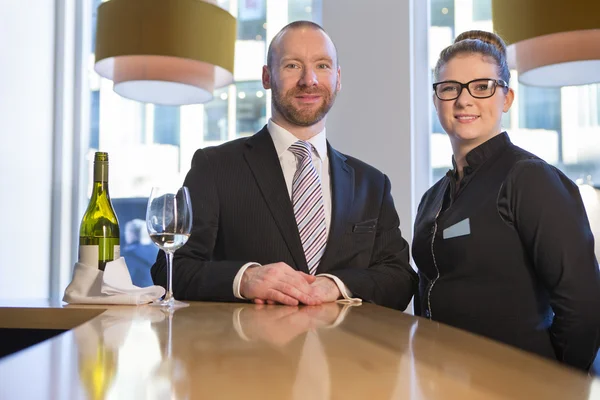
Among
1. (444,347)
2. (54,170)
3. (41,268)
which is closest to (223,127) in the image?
(54,170)

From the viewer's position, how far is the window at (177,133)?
431cm

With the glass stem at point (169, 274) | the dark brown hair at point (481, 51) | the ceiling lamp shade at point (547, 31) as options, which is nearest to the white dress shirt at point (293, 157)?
the dark brown hair at point (481, 51)

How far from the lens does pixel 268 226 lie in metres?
1.87

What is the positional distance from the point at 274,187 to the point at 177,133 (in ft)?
8.48

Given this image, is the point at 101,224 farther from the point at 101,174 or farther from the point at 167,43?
the point at 167,43

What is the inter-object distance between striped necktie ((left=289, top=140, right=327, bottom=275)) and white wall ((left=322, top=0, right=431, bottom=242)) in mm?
1834

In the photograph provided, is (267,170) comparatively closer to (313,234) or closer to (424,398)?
(313,234)

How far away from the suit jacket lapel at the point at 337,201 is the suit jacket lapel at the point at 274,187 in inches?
3.0

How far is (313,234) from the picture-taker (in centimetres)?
187

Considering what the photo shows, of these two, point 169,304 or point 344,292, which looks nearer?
point 169,304

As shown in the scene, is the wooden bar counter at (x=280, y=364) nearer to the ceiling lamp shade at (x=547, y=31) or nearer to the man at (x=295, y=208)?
the man at (x=295, y=208)

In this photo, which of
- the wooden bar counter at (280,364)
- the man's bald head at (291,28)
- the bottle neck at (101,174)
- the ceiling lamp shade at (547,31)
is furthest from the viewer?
the ceiling lamp shade at (547,31)

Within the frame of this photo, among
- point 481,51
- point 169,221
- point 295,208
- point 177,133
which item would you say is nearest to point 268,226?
point 295,208

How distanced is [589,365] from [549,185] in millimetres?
494
